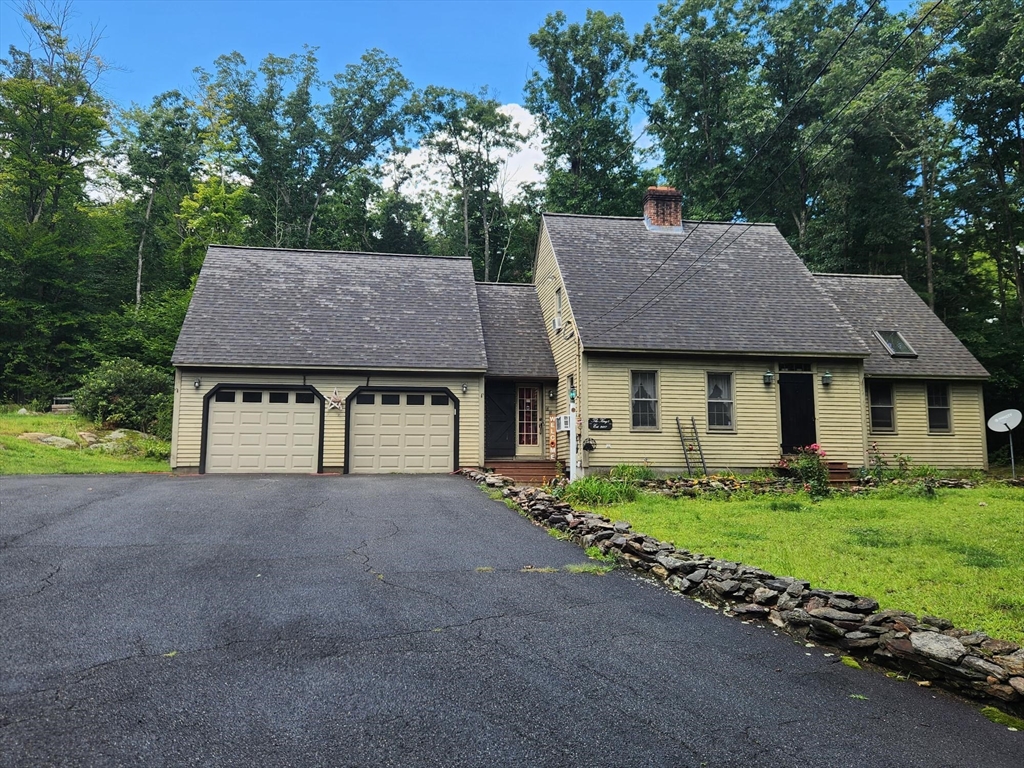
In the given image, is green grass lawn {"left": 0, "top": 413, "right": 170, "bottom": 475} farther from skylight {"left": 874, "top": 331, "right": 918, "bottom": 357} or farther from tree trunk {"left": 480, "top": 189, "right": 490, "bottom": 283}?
tree trunk {"left": 480, "top": 189, "right": 490, "bottom": 283}

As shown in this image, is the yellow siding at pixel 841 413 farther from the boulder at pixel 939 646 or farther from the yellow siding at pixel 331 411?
the boulder at pixel 939 646

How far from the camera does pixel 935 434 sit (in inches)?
651

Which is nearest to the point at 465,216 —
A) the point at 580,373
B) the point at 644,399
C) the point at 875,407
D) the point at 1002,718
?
the point at 580,373

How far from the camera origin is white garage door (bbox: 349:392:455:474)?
15251 mm

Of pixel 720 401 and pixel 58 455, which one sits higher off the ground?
pixel 720 401

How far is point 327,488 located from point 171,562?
5503mm

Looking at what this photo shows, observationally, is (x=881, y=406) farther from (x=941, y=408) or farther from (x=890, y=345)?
(x=890, y=345)

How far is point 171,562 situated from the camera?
5879 mm


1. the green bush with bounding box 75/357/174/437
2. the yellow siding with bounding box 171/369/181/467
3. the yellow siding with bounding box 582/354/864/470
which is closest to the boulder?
the yellow siding with bounding box 582/354/864/470

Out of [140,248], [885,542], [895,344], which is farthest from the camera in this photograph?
[140,248]

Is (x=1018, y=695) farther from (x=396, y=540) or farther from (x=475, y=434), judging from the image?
(x=475, y=434)

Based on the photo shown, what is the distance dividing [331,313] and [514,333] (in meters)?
5.28

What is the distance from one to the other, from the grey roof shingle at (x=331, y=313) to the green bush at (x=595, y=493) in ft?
18.7

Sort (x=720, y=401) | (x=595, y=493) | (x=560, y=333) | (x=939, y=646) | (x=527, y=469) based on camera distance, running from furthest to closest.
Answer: (x=560, y=333) < (x=527, y=469) < (x=720, y=401) < (x=595, y=493) < (x=939, y=646)
